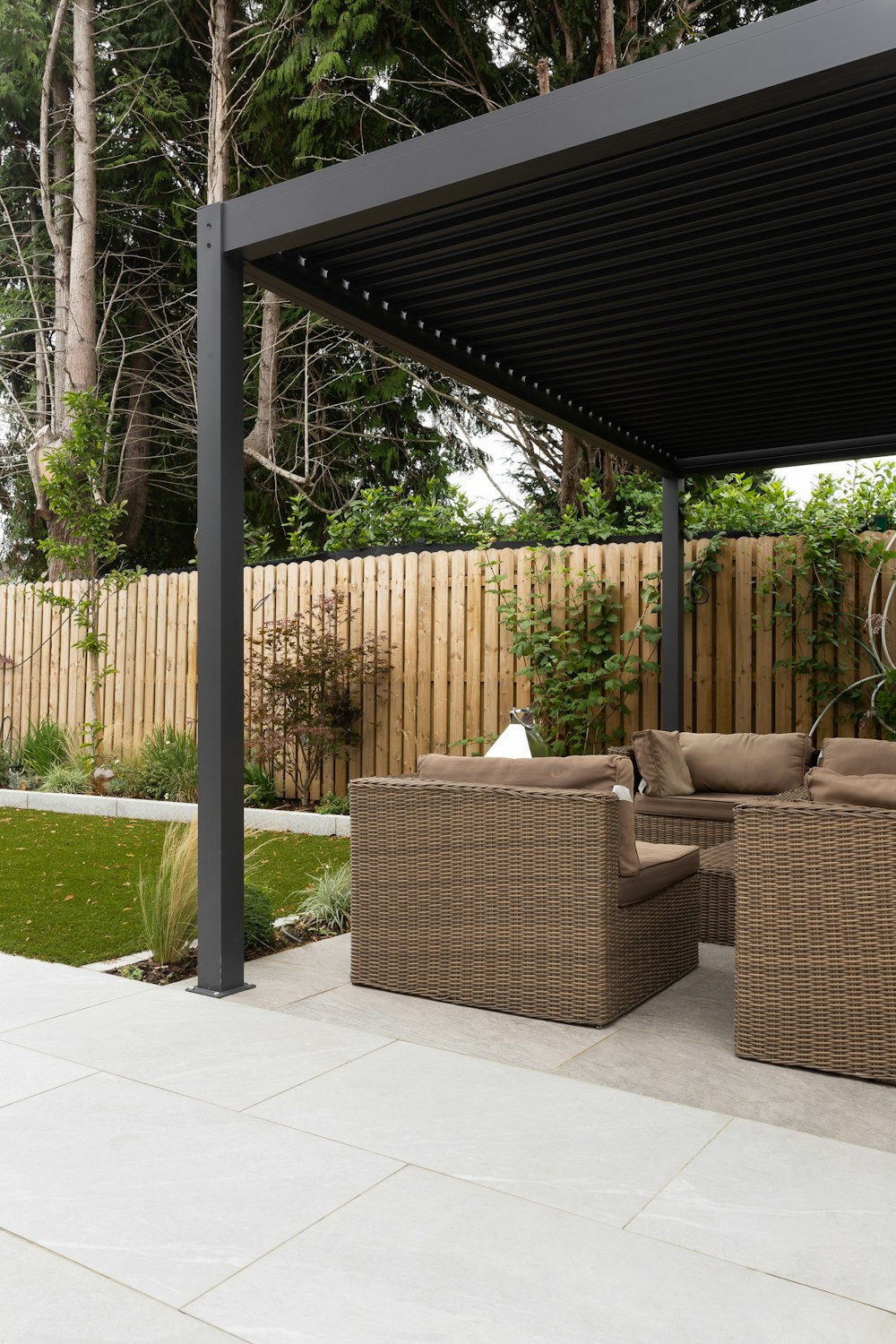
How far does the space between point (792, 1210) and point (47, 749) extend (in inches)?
344

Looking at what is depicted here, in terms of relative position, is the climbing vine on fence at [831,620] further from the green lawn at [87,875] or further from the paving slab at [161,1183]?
the paving slab at [161,1183]

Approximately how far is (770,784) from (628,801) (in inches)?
87.4

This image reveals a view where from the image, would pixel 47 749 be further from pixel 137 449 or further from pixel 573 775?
pixel 573 775

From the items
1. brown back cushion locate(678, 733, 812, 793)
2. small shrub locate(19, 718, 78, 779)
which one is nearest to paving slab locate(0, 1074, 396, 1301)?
brown back cushion locate(678, 733, 812, 793)

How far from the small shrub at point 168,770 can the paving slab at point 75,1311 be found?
639 centimetres

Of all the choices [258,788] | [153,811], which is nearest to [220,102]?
[258,788]

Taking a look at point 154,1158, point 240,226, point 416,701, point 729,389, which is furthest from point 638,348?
point 154,1158

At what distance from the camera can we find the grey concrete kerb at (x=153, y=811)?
705 cm

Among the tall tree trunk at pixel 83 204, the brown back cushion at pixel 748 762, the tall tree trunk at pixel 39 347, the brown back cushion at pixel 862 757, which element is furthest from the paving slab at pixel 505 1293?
the tall tree trunk at pixel 39 347

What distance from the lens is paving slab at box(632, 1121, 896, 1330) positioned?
6.09 ft

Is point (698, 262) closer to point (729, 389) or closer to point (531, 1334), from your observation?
point (729, 389)

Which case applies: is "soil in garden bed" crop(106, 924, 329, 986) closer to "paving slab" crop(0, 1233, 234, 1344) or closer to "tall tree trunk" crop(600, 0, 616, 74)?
"paving slab" crop(0, 1233, 234, 1344)

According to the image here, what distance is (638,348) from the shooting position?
16.1 ft

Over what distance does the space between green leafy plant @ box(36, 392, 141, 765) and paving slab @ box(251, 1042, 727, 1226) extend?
289 inches
